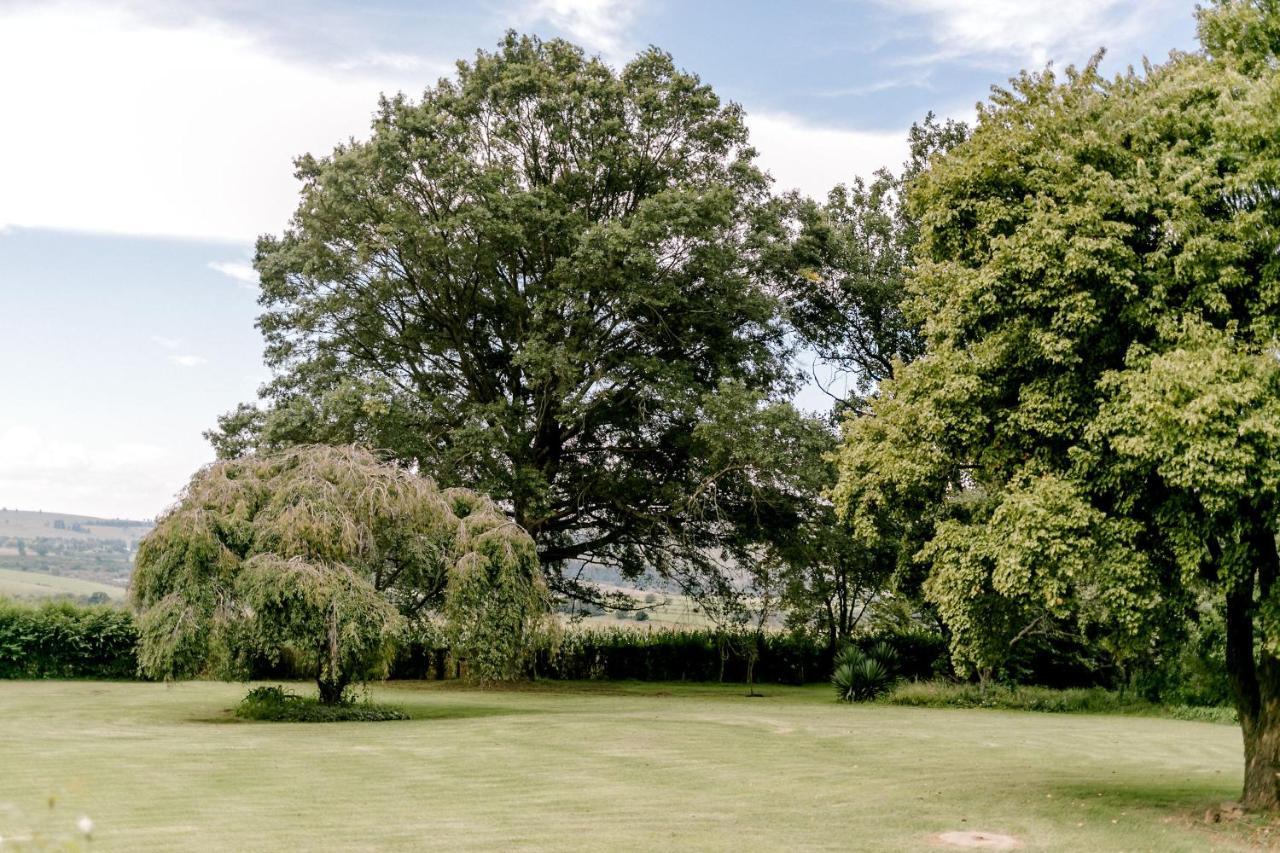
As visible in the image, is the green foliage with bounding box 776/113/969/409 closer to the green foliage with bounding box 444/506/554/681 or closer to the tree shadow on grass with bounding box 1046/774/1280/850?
the green foliage with bounding box 444/506/554/681

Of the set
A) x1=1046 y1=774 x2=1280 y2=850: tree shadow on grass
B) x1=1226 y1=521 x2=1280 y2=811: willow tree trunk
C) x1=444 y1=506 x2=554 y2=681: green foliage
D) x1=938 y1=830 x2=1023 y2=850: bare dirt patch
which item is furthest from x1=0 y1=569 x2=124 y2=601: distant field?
x1=1226 y1=521 x2=1280 y2=811: willow tree trunk

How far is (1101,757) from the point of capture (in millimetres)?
17406

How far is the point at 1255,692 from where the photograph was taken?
480 inches

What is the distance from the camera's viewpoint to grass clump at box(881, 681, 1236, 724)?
2697cm

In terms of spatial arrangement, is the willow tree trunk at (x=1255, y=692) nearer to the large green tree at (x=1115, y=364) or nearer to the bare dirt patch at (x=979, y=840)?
the large green tree at (x=1115, y=364)

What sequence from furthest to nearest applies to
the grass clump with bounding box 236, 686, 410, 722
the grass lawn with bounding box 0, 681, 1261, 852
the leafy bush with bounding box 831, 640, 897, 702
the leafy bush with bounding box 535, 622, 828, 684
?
the leafy bush with bounding box 535, 622, 828, 684
the leafy bush with bounding box 831, 640, 897, 702
the grass clump with bounding box 236, 686, 410, 722
the grass lawn with bounding box 0, 681, 1261, 852

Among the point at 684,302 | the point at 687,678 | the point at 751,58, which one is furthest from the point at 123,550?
the point at 751,58

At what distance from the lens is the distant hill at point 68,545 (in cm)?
8981

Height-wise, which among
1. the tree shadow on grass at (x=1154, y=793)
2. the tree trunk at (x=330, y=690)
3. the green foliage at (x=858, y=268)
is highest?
the green foliage at (x=858, y=268)

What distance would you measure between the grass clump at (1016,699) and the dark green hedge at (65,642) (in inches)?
809

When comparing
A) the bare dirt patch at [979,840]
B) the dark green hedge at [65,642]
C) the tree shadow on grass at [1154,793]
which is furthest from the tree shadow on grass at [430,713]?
the bare dirt patch at [979,840]

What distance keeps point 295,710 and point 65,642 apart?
→ 528 inches

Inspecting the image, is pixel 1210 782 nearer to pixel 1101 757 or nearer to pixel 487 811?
pixel 1101 757

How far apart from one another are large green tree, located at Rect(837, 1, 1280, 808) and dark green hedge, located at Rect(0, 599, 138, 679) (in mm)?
24033
